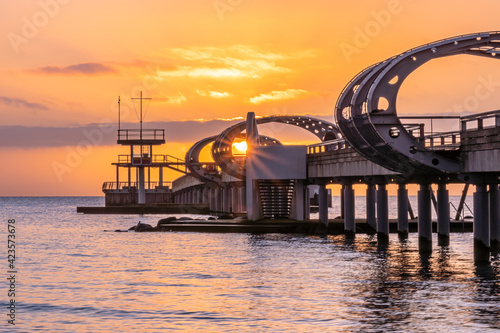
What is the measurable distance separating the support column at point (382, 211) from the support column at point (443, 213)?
502 cm

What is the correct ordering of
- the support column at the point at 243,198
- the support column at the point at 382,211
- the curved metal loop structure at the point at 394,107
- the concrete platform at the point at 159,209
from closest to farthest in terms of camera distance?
1. the curved metal loop structure at the point at 394,107
2. the support column at the point at 382,211
3. the support column at the point at 243,198
4. the concrete platform at the point at 159,209

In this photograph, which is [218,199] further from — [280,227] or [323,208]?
[323,208]

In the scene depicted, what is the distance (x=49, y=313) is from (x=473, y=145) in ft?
69.4

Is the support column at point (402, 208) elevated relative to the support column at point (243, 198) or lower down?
lower down

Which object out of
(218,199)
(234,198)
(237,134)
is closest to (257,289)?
(237,134)

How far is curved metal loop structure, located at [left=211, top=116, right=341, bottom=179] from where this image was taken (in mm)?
94938

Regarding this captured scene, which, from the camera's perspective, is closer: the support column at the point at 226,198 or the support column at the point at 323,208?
the support column at the point at 323,208

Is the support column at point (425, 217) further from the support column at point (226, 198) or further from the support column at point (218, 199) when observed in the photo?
the support column at point (218, 199)

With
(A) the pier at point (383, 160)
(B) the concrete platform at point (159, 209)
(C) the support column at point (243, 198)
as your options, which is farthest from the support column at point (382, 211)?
(B) the concrete platform at point (159, 209)

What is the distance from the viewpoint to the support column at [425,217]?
56781 millimetres

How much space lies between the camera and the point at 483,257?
46.6 meters

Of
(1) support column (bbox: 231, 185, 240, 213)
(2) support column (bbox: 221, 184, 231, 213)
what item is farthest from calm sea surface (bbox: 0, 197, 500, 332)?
(2) support column (bbox: 221, 184, 231, 213)

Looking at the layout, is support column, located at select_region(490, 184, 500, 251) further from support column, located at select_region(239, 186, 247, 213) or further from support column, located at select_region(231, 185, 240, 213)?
support column, located at select_region(231, 185, 240, 213)

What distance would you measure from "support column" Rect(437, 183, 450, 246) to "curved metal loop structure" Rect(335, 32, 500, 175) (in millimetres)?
8572
